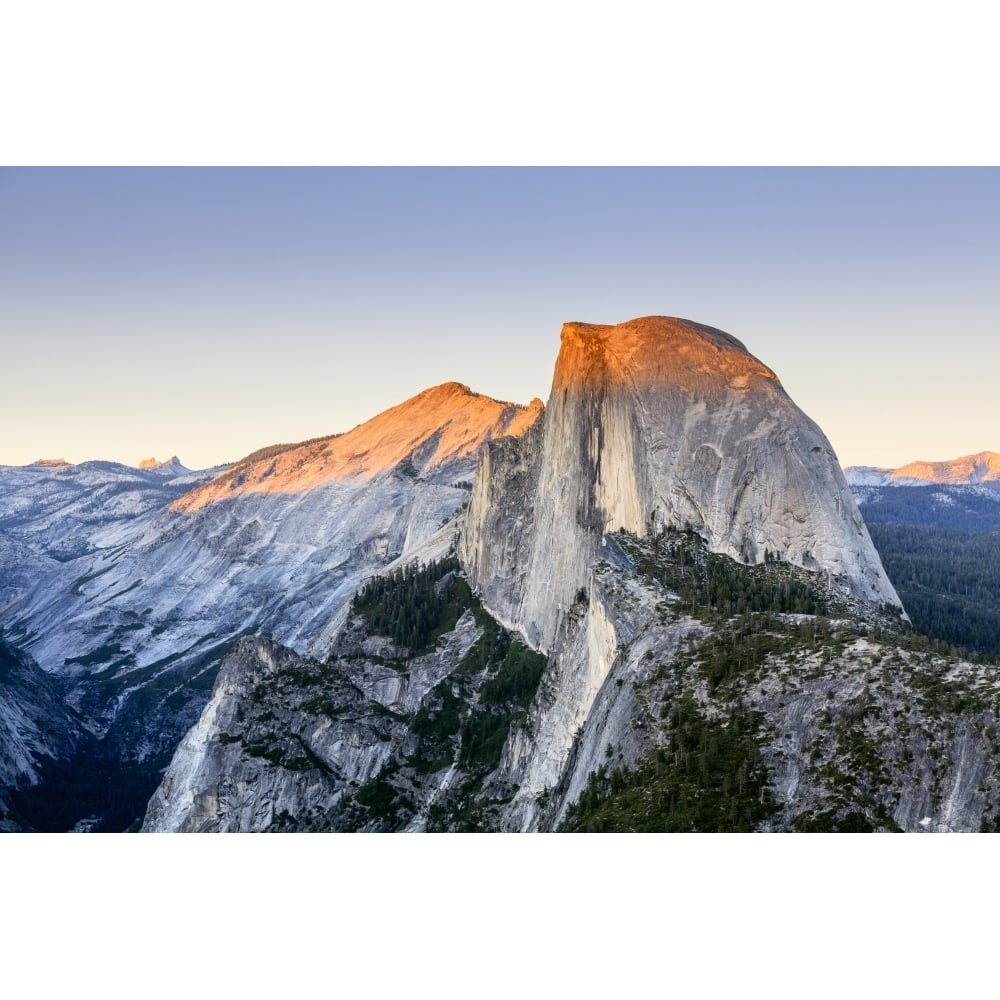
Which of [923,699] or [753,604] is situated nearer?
[923,699]

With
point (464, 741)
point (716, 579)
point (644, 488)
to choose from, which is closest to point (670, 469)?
point (644, 488)

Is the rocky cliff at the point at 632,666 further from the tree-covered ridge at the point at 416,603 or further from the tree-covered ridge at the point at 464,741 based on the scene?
the tree-covered ridge at the point at 416,603

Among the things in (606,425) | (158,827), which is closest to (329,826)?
(158,827)

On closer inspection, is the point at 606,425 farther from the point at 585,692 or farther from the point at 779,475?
the point at 585,692

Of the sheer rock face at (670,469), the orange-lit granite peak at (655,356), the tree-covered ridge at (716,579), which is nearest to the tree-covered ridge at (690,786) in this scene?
the tree-covered ridge at (716,579)

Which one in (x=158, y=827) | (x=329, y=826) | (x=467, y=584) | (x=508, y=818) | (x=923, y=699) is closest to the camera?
(x=923, y=699)

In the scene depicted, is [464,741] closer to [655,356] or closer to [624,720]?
[655,356]

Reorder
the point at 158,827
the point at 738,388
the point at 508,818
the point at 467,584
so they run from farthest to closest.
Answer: the point at 467,584, the point at 158,827, the point at 738,388, the point at 508,818

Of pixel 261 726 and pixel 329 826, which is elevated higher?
pixel 261 726
